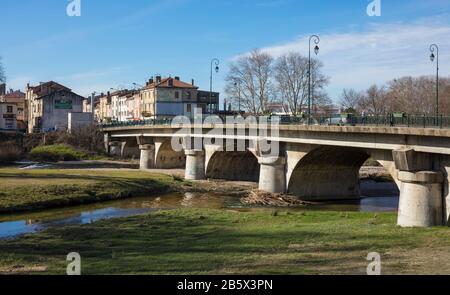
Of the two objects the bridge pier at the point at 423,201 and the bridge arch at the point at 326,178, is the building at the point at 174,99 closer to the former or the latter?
the bridge arch at the point at 326,178

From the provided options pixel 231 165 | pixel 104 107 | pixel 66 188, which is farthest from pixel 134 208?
pixel 104 107

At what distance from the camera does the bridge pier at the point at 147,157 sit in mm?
75188

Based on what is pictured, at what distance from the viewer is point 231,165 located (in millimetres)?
61875

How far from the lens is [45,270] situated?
16828 mm

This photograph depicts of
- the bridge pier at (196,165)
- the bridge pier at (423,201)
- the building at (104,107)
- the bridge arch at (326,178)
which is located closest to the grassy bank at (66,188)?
the bridge pier at (196,165)

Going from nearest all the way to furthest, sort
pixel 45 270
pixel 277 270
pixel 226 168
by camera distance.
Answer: pixel 277 270 → pixel 45 270 → pixel 226 168

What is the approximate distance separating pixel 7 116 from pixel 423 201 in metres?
97.0

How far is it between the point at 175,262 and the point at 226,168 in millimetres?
44349

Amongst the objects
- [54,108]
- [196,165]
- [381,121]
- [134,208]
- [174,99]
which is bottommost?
[134,208]

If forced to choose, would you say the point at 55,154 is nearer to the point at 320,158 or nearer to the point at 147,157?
the point at 147,157

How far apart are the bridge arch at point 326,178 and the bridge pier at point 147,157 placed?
33213mm

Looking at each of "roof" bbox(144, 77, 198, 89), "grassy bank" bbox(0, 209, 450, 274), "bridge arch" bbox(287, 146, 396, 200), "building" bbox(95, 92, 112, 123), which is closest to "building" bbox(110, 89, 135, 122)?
"building" bbox(95, 92, 112, 123)
